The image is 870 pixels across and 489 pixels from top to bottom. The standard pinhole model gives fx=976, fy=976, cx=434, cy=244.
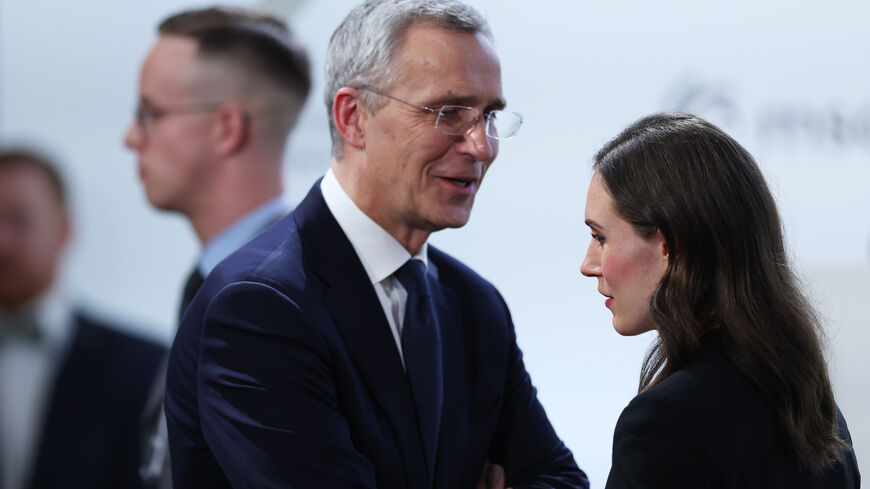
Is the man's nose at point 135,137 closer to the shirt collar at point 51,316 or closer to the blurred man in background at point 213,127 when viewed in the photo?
the blurred man in background at point 213,127

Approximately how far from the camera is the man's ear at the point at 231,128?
282 cm

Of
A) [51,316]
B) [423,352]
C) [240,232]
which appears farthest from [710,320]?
[240,232]

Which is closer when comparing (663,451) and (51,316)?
(663,451)

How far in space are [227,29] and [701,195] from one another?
1.70 m

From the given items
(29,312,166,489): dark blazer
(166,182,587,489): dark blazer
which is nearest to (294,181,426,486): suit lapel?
(166,182,587,489): dark blazer

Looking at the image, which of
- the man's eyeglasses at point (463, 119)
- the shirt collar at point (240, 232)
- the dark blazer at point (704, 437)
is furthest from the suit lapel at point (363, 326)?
the shirt collar at point (240, 232)

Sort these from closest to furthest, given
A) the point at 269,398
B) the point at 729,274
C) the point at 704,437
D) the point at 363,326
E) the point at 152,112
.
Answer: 1. the point at 704,437
2. the point at 729,274
3. the point at 269,398
4. the point at 363,326
5. the point at 152,112

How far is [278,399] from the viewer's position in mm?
1720

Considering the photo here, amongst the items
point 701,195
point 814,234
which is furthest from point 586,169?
point 701,195

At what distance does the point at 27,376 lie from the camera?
2.04 meters

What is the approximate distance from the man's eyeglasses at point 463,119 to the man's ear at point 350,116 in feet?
0.10

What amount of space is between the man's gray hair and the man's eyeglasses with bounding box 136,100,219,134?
854mm

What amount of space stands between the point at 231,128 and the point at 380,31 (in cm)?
98

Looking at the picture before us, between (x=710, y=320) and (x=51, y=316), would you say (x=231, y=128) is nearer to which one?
(x=51, y=316)
